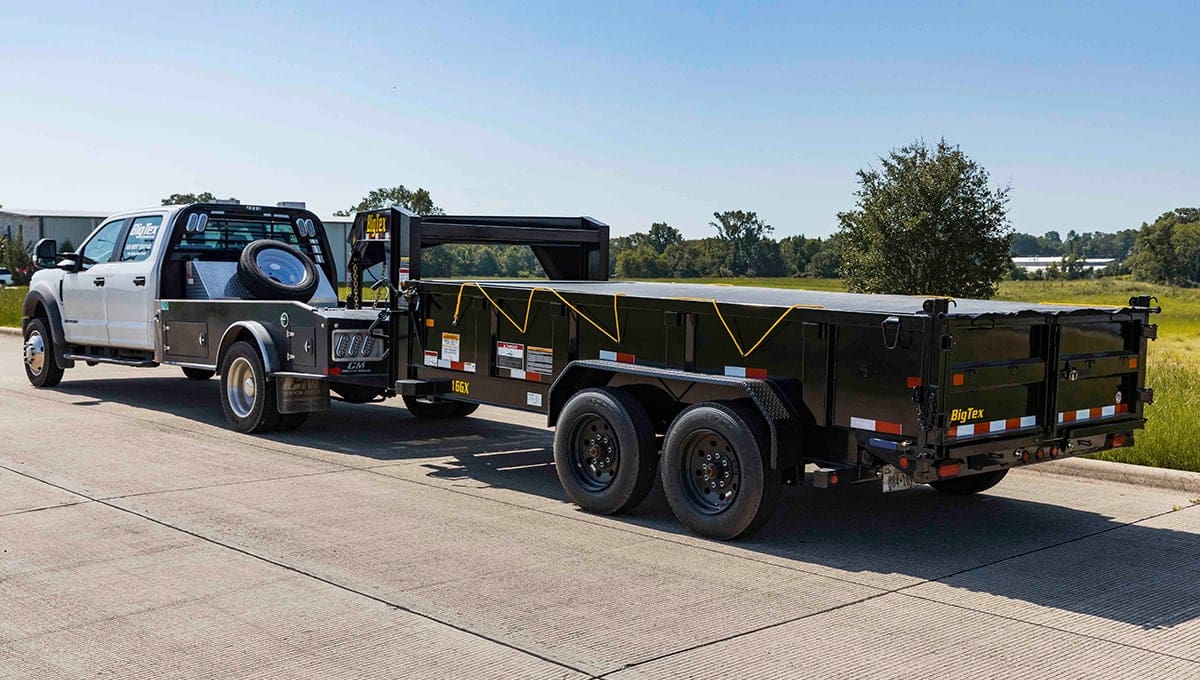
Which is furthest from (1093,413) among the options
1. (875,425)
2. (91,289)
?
(91,289)

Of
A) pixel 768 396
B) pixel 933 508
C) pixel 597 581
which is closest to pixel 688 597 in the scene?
pixel 597 581

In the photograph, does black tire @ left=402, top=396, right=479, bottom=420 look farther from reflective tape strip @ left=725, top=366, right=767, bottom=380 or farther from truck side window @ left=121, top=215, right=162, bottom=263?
reflective tape strip @ left=725, top=366, right=767, bottom=380

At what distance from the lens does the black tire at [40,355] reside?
15.2m

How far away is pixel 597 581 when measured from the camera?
6531 mm

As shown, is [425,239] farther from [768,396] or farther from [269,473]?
[768,396]

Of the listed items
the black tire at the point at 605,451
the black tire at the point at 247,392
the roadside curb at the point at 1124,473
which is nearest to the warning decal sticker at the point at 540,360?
the black tire at the point at 605,451

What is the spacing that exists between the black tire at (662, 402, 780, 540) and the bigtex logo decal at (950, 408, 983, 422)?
107 centimetres

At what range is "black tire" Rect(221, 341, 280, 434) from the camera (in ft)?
37.7

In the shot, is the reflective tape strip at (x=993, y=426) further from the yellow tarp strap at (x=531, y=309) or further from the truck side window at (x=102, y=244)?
the truck side window at (x=102, y=244)

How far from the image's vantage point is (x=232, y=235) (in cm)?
1364

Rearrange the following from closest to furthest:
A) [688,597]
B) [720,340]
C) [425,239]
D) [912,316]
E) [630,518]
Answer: [688,597], [912,316], [720,340], [630,518], [425,239]

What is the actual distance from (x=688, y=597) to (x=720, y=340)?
6.48ft

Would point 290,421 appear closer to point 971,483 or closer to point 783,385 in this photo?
point 783,385

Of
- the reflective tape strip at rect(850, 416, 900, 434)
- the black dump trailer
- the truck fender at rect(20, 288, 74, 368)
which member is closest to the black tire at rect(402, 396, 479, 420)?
the black dump trailer
